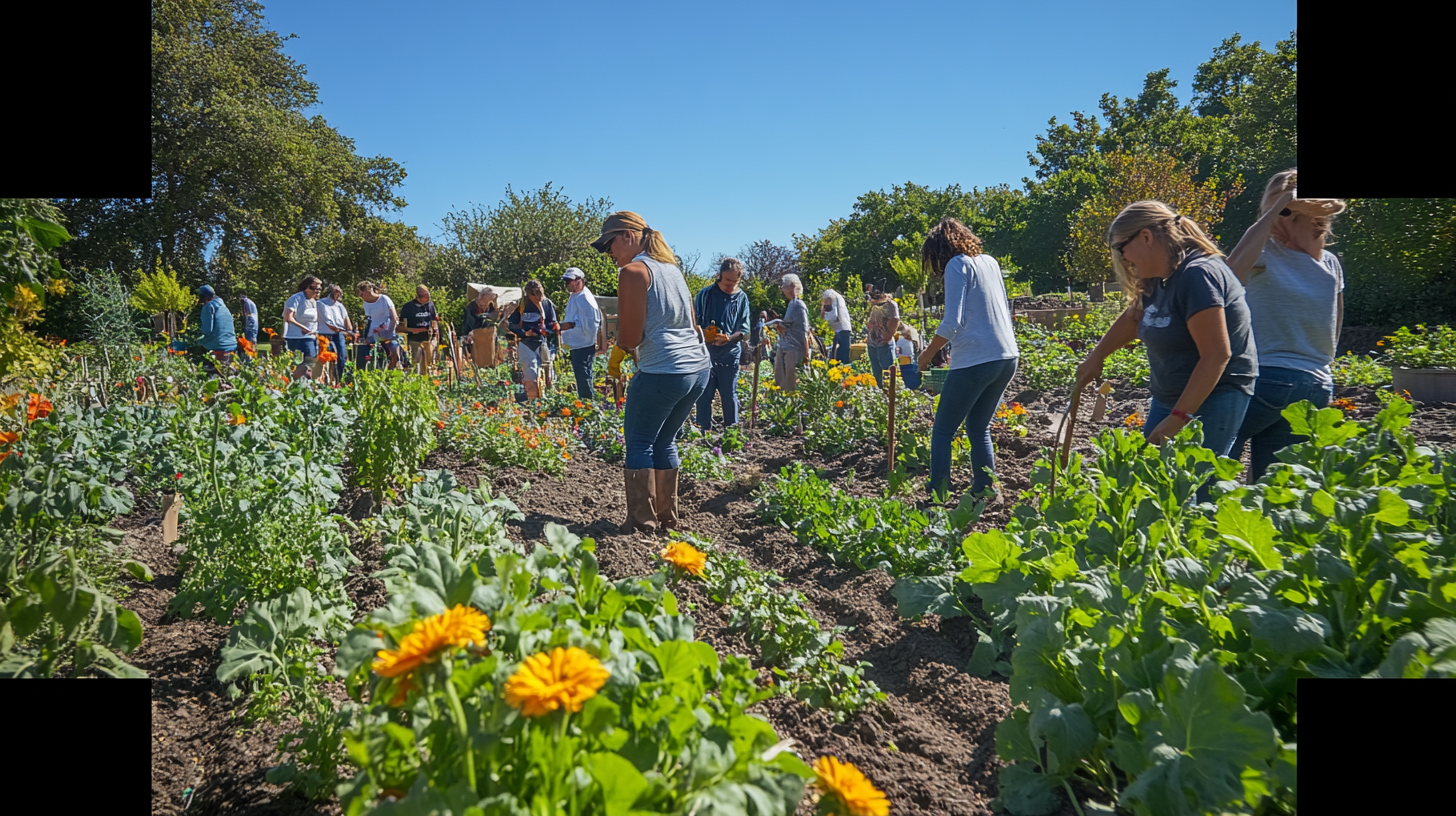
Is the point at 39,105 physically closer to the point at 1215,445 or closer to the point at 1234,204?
the point at 1215,445

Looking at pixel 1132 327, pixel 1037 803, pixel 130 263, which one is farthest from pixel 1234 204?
pixel 130 263

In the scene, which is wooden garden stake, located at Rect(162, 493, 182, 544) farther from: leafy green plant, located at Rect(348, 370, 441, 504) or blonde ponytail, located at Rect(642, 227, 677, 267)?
blonde ponytail, located at Rect(642, 227, 677, 267)

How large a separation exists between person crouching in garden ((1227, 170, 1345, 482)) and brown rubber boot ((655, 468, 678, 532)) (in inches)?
89.5

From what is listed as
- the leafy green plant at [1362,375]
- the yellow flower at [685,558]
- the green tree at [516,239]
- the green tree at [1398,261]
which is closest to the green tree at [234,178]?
the green tree at [516,239]

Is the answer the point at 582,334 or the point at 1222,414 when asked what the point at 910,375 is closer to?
the point at 582,334

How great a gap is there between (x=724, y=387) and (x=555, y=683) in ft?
19.5

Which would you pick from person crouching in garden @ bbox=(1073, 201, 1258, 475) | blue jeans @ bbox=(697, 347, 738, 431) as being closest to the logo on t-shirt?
person crouching in garden @ bbox=(1073, 201, 1258, 475)

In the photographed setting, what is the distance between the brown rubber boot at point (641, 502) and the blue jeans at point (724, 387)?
303 centimetres

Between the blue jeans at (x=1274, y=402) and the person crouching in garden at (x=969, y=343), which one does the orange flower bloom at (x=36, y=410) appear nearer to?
the person crouching in garden at (x=969, y=343)

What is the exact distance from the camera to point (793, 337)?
7652 mm

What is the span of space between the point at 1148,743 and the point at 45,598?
1.86m

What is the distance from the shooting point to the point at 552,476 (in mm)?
4992

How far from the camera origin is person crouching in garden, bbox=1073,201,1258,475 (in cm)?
241

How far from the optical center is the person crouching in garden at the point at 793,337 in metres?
7.60
